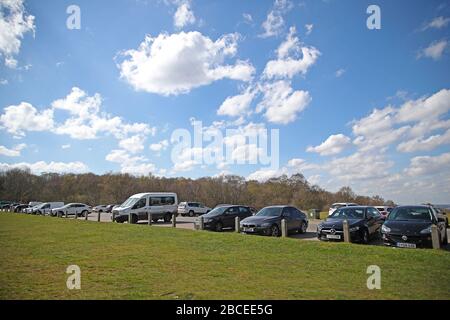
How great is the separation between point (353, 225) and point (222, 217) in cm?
814

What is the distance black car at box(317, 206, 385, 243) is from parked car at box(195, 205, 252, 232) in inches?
268

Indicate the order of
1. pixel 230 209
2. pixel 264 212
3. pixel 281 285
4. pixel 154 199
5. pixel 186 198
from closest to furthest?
pixel 281 285
pixel 264 212
pixel 230 209
pixel 154 199
pixel 186 198

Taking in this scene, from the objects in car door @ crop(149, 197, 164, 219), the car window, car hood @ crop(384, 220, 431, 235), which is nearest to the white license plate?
car hood @ crop(384, 220, 431, 235)

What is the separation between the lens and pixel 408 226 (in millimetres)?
10758

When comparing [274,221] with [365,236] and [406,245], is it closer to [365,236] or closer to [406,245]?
[365,236]

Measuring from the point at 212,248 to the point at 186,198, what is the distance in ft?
261

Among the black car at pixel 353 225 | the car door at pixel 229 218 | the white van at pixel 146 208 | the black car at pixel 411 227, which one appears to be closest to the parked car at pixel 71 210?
the white van at pixel 146 208

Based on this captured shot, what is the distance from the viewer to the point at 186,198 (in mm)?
89938

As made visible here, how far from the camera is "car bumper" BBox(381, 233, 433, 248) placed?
10203mm

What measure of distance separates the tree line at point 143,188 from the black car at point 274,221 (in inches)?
2368

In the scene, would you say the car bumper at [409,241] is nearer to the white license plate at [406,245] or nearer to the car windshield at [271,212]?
the white license plate at [406,245]

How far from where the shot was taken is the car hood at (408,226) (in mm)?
10492

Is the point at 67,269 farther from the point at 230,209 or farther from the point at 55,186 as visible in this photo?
the point at 55,186
